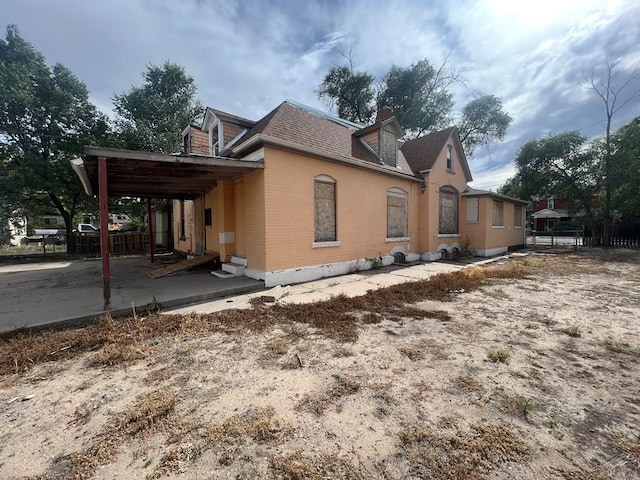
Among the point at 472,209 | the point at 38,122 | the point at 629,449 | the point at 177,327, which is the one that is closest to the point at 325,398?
the point at 629,449

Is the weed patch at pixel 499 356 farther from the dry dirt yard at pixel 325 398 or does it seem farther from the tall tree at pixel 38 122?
the tall tree at pixel 38 122

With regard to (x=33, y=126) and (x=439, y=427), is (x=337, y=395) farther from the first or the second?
(x=33, y=126)

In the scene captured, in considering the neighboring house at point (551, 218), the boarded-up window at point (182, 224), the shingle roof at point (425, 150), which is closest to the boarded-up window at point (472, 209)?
the shingle roof at point (425, 150)

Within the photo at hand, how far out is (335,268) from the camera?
30.2ft

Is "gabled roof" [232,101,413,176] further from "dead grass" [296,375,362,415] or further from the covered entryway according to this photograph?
"dead grass" [296,375,362,415]

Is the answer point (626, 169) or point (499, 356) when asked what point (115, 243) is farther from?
point (626, 169)

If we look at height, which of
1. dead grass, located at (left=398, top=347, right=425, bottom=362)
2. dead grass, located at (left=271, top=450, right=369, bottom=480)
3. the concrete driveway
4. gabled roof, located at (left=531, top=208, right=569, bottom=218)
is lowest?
dead grass, located at (left=398, top=347, right=425, bottom=362)

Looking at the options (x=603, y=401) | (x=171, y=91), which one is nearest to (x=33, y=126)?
(x=171, y=91)

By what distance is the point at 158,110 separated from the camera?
20.4m

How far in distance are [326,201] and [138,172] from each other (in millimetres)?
5336

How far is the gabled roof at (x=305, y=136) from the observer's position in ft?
26.3

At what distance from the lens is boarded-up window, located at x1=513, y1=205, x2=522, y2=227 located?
59.0 ft

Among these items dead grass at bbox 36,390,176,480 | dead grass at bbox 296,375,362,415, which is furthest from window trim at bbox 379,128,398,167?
dead grass at bbox 36,390,176,480

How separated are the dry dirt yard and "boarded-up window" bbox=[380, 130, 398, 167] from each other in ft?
27.0
